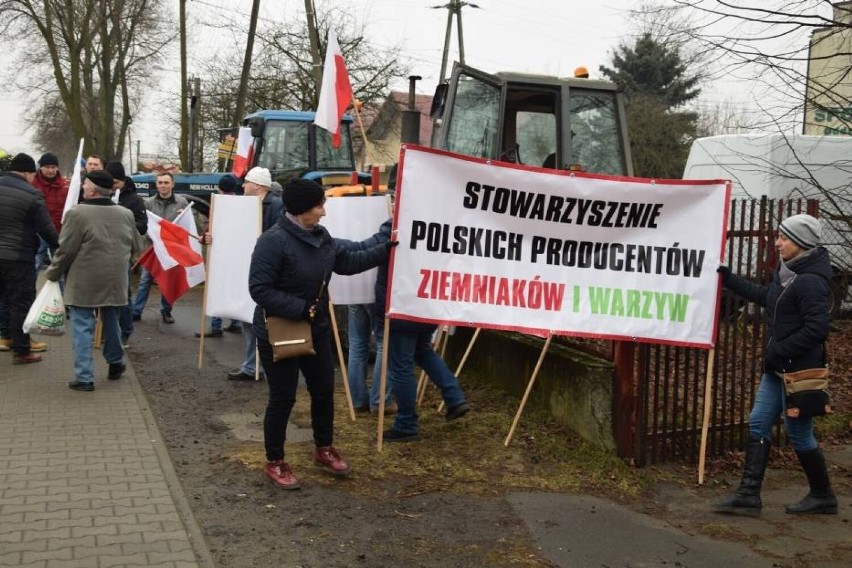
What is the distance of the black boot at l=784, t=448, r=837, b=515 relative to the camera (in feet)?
17.5

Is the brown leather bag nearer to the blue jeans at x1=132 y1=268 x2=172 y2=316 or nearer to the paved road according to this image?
the paved road

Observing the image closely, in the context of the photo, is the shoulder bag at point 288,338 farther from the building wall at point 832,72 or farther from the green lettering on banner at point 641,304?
the building wall at point 832,72

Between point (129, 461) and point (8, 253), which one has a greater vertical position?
point (8, 253)

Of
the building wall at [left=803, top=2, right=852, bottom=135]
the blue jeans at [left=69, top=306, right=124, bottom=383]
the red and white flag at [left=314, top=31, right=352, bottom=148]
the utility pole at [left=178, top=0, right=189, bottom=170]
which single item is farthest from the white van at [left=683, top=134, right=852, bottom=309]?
the utility pole at [left=178, top=0, right=189, bottom=170]

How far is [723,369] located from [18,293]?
21.3 feet

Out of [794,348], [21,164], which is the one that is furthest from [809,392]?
[21,164]

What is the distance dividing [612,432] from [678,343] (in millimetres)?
778

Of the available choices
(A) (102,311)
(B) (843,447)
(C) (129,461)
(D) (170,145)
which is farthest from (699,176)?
(D) (170,145)

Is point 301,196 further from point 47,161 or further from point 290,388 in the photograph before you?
point 47,161

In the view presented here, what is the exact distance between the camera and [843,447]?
6.89 metres

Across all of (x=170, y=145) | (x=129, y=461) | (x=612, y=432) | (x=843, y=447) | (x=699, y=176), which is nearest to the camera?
(x=129, y=461)

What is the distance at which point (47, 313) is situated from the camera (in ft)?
25.3

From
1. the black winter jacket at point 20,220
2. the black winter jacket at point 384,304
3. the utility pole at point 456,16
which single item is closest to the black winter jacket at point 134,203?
the black winter jacket at point 20,220

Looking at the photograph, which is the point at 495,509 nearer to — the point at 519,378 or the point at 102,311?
the point at 519,378
